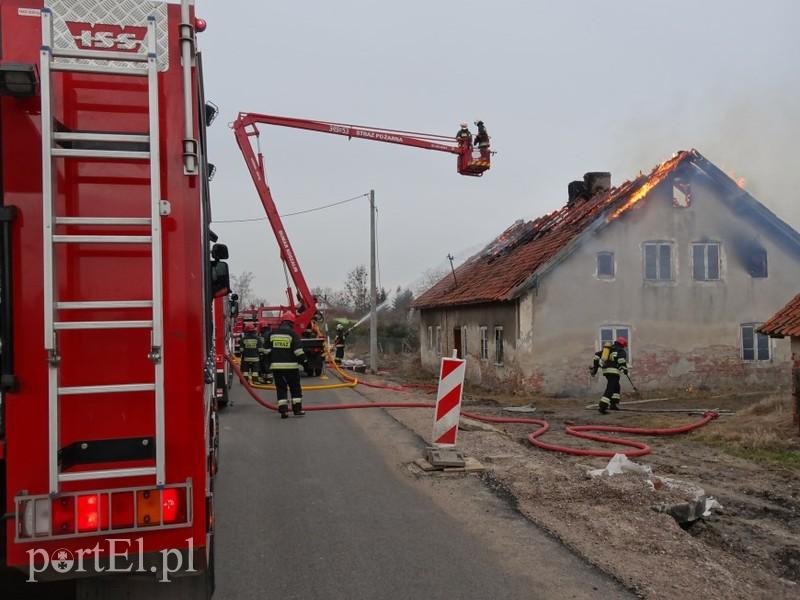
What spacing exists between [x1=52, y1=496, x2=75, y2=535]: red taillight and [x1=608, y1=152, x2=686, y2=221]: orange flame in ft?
56.0

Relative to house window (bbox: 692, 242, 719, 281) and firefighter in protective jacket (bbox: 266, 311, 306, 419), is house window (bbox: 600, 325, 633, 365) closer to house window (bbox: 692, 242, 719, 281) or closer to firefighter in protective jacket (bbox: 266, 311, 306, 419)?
house window (bbox: 692, 242, 719, 281)

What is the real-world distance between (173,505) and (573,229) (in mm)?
17131

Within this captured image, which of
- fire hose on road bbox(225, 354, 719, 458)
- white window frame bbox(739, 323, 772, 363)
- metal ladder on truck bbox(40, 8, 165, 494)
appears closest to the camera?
metal ladder on truck bbox(40, 8, 165, 494)

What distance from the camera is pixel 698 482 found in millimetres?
7344

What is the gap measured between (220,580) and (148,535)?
1.89m

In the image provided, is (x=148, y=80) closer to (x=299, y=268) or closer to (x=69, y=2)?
(x=69, y=2)

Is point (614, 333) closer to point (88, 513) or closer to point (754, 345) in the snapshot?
point (754, 345)

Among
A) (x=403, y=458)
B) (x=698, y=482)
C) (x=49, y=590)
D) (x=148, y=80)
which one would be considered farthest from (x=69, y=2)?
(x=698, y=482)

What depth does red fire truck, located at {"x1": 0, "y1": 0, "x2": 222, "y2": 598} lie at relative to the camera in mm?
2496

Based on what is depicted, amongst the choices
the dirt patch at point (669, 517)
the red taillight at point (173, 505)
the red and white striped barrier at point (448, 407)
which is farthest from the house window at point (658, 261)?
the red taillight at point (173, 505)

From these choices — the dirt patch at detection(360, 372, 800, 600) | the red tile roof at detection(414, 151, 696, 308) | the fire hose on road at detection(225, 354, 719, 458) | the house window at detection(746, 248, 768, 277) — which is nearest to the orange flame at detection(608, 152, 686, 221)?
the red tile roof at detection(414, 151, 696, 308)

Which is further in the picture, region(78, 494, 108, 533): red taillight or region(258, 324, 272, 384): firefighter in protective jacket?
region(258, 324, 272, 384): firefighter in protective jacket

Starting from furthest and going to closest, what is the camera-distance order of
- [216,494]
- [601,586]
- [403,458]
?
[403,458] < [216,494] < [601,586]

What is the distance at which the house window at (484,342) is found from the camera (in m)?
19.9
